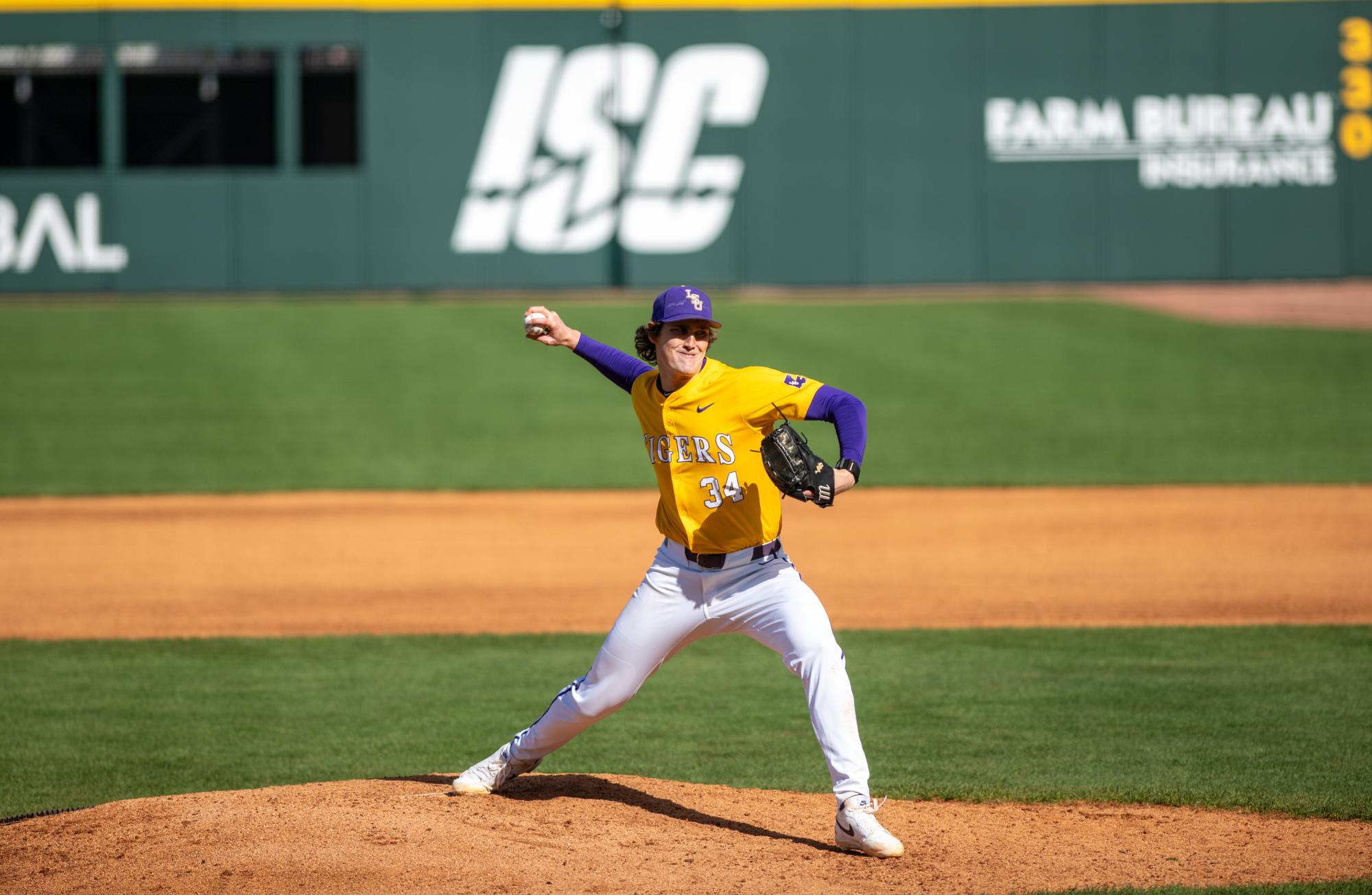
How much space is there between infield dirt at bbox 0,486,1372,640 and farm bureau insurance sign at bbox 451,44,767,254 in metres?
12.1

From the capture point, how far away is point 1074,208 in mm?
26344

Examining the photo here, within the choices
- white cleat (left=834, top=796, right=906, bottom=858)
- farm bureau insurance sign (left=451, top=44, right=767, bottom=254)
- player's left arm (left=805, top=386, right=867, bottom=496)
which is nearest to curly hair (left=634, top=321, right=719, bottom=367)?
player's left arm (left=805, top=386, right=867, bottom=496)

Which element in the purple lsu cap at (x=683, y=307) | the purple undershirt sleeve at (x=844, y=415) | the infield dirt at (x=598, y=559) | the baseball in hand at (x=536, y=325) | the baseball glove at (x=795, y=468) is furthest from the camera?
the infield dirt at (x=598, y=559)

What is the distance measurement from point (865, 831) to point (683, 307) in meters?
1.99

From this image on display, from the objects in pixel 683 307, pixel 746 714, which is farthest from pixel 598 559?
pixel 683 307

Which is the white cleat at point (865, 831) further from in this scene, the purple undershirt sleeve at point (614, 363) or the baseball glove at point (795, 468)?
the purple undershirt sleeve at point (614, 363)

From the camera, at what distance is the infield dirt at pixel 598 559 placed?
9.54 metres

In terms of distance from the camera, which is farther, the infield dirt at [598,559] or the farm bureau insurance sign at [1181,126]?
the farm bureau insurance sign at [1181,126]

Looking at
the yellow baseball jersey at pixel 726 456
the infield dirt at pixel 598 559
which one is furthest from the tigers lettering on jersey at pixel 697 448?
the infield dirt at pixel 598 559

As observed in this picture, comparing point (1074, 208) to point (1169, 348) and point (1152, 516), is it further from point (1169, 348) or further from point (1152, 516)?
point (1152, 516)

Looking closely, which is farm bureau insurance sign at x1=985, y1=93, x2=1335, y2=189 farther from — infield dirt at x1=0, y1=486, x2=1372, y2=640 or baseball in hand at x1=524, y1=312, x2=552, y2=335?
baseball in hand at x1=524, y1=312, x2=552, y2=335

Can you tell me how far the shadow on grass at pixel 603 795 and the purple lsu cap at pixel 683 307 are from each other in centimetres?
195

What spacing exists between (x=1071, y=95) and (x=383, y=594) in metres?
20.2

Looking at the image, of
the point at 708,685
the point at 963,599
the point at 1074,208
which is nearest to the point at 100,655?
the point at 708,685
